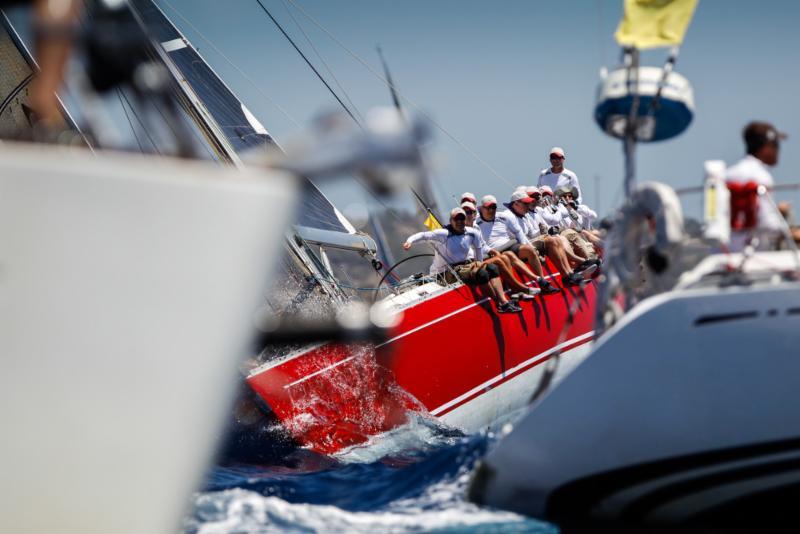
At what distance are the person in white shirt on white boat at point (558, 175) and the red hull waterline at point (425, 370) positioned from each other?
136cm

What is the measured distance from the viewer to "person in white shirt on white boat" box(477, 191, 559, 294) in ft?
35.1


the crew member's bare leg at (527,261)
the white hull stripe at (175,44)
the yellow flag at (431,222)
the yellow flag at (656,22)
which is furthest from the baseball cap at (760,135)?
the white hull stripe at (175,44)

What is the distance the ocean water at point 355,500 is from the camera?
5.33 metres

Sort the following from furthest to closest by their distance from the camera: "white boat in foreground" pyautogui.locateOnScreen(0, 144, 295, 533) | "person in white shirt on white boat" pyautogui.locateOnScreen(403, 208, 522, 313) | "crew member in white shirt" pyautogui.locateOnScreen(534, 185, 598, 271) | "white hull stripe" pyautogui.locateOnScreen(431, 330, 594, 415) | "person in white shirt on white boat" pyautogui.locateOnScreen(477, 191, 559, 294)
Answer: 1. "crew member in white shirt" pyautogui.locateOnScreen(534, 185, 598, 271)
2. "person in white shirt on white boat" pyautogui.locateOnScreen(477, 191, 559, 294)
3. "person in white shirt on white boat" pyautogui.locateOnScreen(403, 208, 522, 313)
4. "white hull stripe" pyautogui.locateOnScreen(431, 330, 594, 415)
5. "white boat in foreground" pyautogui.locateOnScreen(0, 144, 295, 533)

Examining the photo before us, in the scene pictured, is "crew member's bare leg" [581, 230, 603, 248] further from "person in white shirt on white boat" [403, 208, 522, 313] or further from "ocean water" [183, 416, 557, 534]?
"ocean water" [183, 416, 557, 534]

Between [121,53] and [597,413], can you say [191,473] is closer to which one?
[121,53]

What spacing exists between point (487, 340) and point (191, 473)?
6.82 m

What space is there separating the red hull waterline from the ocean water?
990 millimetres

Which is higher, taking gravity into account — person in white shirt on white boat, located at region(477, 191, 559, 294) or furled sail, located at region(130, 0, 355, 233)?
furled sail, located at region(130, 0, 355, 233)

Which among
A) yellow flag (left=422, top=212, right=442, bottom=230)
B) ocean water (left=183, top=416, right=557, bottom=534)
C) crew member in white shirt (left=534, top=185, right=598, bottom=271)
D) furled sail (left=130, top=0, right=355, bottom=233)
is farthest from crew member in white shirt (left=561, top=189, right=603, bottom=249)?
ocean water (left=183, top=416, right=557, bottom=534)

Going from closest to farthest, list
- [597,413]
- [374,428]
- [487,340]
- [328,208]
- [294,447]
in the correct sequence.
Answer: [597,413] < [294,447] < [374,428] < [487,340] < [328,208]

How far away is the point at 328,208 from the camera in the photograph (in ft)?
39.2

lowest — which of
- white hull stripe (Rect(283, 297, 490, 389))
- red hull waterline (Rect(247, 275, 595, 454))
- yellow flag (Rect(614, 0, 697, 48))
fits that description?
red hull waterline (Rect(247, 275, 595, 454))

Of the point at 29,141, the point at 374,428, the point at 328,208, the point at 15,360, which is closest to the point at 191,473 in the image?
the point at 15,360
